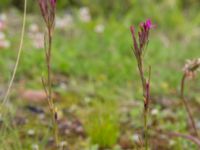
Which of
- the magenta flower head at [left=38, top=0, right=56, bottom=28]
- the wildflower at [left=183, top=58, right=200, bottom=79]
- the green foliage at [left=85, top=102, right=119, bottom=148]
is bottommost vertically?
the green foliage at [left=85, top=102, right=119, bottom=148]

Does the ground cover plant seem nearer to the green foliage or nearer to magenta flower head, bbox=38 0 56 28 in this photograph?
the green foliage

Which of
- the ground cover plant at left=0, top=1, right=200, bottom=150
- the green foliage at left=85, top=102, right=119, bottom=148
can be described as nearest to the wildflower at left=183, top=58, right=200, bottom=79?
the ground cover plant at left=0, top=1, right=200, bottom=150

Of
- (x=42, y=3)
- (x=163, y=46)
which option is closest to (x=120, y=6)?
(x=163, y=46)

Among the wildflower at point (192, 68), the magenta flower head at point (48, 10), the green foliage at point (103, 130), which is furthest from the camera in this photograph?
the green foliage at point (103, 130)

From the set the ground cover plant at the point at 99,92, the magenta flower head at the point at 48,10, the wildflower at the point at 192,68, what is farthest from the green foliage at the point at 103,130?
the magenta flower head at the point at 48,10

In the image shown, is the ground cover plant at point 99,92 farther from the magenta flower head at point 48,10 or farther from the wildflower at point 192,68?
the magenta flower head at point 48,10
